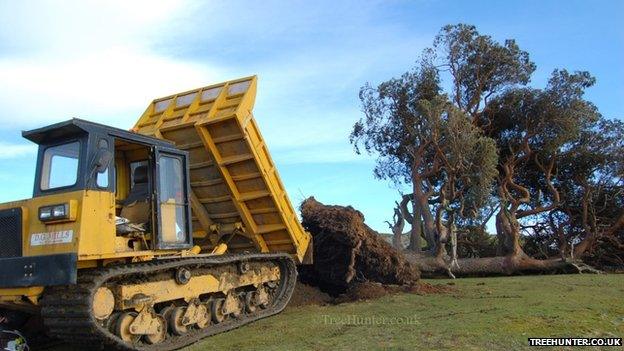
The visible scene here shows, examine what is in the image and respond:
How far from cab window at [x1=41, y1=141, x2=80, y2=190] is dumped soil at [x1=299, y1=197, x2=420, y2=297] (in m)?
5.79

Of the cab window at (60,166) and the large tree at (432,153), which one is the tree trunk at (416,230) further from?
the cab window at (60,166)

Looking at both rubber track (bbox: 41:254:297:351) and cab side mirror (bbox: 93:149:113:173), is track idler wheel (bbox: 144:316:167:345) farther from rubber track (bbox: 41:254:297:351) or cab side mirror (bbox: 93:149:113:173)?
cab side mirror (bbox: 93:149:113:173)

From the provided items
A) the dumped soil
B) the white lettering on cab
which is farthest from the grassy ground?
the white lettering on cab

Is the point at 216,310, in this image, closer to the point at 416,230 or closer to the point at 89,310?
the point at 89,310

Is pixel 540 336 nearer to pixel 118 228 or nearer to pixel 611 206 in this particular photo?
pixel 118 228

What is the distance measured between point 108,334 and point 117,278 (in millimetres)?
694

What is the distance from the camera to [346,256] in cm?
1089

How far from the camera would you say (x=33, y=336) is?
7180 millimetres

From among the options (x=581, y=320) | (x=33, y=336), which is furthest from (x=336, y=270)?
(x=33, y=336)

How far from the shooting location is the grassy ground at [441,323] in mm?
6250

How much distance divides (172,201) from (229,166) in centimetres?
152

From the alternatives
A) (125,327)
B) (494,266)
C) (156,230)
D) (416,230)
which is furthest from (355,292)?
(416,230)

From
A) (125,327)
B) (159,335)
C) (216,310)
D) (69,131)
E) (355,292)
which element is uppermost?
(69,131)

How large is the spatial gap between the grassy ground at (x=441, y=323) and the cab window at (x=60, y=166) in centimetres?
251
